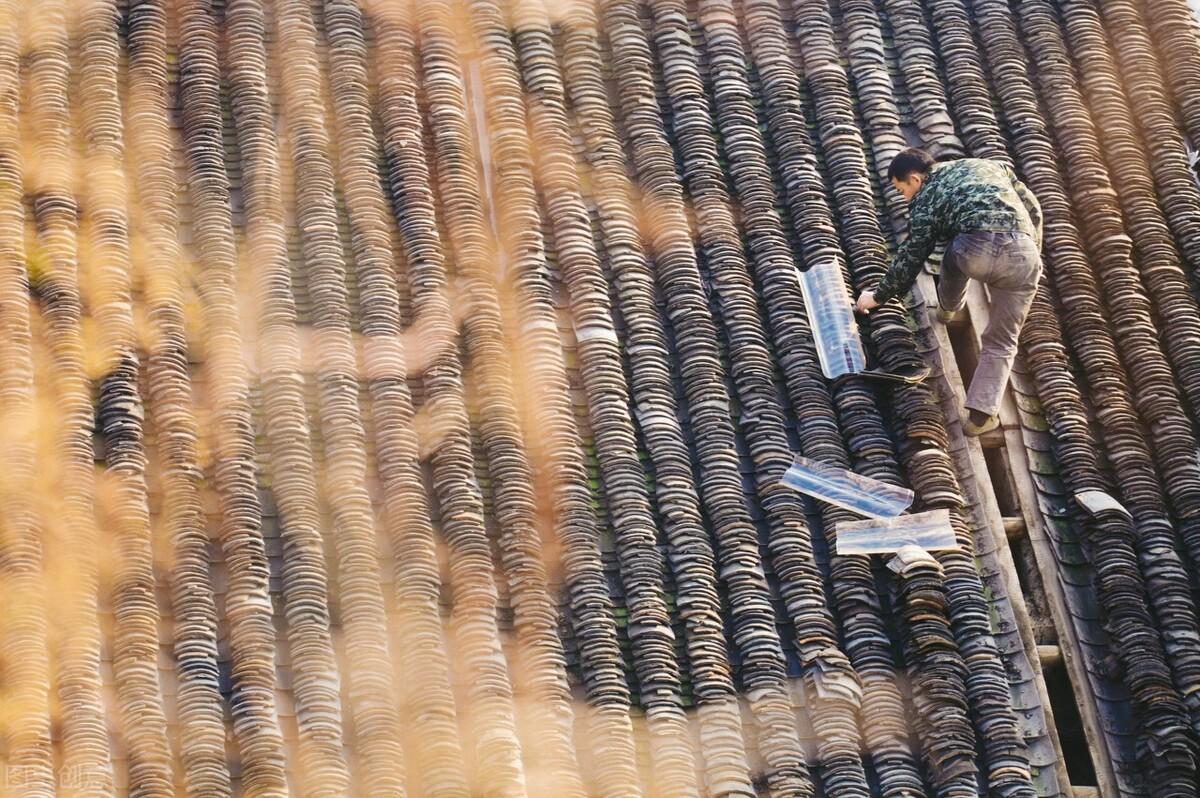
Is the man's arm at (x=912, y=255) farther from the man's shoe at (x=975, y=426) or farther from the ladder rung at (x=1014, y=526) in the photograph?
the ladder rung at (x=1014, y=526)

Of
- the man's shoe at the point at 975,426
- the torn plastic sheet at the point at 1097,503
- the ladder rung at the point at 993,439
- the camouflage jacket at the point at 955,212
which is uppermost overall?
the camouflage jacket at the point at 955,212

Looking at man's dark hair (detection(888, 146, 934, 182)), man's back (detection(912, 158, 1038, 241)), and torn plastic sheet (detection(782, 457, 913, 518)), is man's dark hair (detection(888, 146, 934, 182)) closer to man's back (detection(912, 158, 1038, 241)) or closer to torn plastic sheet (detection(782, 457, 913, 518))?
man's back (detection(912, 158, 1038, 241))

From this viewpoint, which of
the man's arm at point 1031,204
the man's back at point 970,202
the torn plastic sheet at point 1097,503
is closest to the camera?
the torn plastic sheet at point 1097,503

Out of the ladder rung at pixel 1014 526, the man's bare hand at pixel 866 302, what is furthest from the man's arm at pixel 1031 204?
the ladder rung at pixel 1014 526

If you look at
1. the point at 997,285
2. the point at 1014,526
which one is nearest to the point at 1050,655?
the point at 1014,526

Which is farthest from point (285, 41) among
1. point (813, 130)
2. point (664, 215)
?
point (813, 130)
